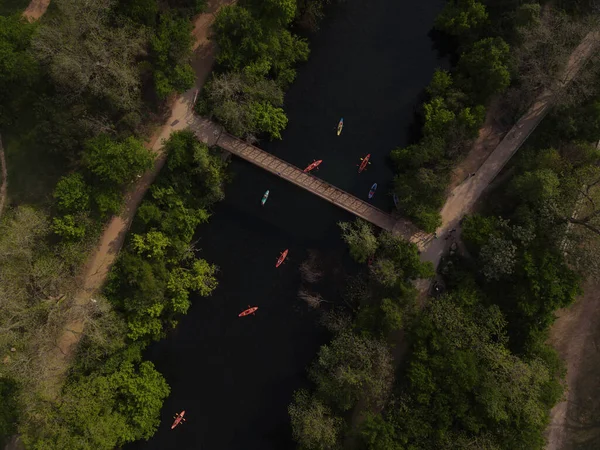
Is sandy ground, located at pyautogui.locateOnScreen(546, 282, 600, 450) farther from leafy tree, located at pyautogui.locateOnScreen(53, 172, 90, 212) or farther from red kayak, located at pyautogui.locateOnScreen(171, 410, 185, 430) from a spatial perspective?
leafy tree, located at pyautogui.locateOnScreen(53, 172, 90, 212)

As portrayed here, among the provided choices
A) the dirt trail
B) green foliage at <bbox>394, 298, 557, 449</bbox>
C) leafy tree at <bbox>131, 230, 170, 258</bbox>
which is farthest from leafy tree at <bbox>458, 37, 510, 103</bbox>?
leafy tree at <bbox>131, 230, 170, 258</bbox>

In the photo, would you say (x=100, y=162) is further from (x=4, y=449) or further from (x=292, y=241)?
(x=4, y=449)

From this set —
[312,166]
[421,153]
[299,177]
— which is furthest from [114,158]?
[421,153]

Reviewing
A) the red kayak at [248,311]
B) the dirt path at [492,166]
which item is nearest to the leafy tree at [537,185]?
the dirt path at [492,166]

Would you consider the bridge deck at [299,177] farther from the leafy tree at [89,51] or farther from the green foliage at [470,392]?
the green foliage at [470,392]

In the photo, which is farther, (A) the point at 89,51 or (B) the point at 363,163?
(B) the point at 363,163

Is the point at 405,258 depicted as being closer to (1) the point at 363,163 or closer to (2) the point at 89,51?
(1) the point at 363,163
